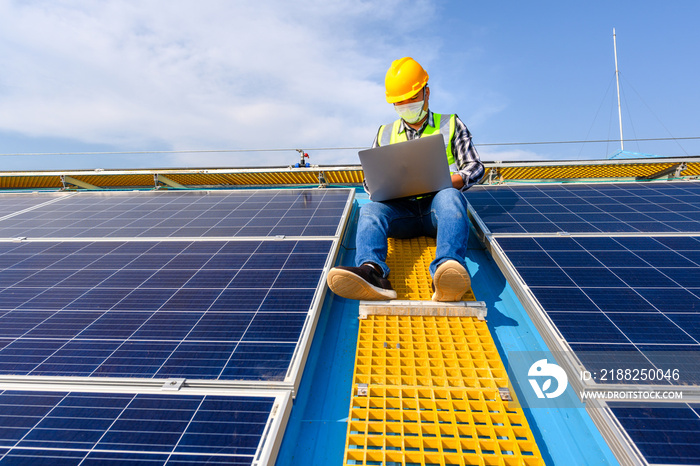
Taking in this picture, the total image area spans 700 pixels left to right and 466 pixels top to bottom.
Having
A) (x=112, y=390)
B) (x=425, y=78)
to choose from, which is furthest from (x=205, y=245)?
(x=425, y=78)

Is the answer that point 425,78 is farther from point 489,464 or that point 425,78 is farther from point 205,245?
point 489,464

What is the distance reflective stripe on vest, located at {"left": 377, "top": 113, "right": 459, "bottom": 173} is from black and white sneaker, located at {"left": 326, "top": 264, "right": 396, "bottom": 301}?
5.86 ft

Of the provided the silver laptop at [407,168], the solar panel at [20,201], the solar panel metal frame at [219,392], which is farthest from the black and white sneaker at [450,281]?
the solar panel at [20,201]

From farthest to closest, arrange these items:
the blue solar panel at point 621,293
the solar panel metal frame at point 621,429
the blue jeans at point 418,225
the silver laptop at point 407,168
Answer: the silver laptop at point 407,168
the blue jeans at point 418,225
the blue solar panel at point 621,293
the solar panel metal frame at point 621,429

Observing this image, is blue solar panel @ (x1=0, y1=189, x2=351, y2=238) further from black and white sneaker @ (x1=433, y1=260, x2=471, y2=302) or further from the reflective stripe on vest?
black and white sneaker @ (x1=433, y1=260, x2=471, y2=302)

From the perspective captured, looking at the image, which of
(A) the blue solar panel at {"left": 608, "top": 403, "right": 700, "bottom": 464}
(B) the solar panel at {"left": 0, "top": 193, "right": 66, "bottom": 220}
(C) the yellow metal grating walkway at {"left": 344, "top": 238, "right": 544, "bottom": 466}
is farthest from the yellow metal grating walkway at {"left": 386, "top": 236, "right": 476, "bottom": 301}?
(B) the solar panel at {"left": 0, "top": 193, "right": 66, "bottom": 220}

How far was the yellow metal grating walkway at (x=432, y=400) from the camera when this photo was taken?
148 cm

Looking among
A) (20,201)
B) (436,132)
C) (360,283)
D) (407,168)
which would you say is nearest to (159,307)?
(360,283)

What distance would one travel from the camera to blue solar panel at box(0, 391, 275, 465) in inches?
59.9

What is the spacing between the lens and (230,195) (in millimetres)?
5566

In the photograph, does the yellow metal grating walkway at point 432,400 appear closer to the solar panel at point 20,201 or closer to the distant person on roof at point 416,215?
the distant person on roof at point 416,215

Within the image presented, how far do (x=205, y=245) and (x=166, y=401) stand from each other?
2.06 m

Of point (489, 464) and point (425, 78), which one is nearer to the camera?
point (489, 464)

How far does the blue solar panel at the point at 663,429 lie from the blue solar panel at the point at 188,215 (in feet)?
8.83
